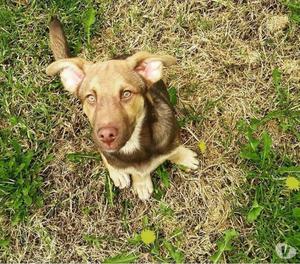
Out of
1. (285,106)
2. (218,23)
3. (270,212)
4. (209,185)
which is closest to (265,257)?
(270,212)

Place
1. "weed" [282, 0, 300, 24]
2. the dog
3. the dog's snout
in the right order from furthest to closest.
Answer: "weed" [282, 0, 300, 24] < the dog < the dog's snout

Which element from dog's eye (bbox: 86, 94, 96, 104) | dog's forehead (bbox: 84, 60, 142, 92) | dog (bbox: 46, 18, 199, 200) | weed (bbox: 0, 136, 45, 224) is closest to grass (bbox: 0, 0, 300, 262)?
weed (bbox: 0, 136, 45, 224)

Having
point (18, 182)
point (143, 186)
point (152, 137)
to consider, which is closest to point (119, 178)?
point (143, 186)

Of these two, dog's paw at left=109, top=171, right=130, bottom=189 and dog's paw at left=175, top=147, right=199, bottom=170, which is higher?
dog's paw at left=175, top=147, right=199, bottom=170

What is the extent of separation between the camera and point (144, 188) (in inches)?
186

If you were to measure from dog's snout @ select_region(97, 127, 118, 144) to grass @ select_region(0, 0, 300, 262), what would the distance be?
1373 mm

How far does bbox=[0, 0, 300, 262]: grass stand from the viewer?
15.2 feet

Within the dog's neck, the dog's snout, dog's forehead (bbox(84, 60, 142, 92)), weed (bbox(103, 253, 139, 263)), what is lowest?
weed (bbox(103, 253, 139, 263))

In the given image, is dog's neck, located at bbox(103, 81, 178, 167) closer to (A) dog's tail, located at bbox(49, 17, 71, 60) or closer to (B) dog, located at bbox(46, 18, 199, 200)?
(B) dog, located at bbox(46, 18, 199, 200)

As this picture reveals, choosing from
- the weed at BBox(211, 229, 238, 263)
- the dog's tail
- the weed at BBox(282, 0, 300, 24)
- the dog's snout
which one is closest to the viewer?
the dog's snout

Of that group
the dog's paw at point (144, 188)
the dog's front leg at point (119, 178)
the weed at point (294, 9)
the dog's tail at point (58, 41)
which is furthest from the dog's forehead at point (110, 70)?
the weed at point (294, 9)

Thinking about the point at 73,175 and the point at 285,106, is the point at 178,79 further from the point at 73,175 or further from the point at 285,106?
the point at 73,175

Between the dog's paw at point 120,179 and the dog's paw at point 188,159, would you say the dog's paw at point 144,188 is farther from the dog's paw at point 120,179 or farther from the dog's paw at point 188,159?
the dog's paw at point 188,159

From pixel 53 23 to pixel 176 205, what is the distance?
191 centimetres
